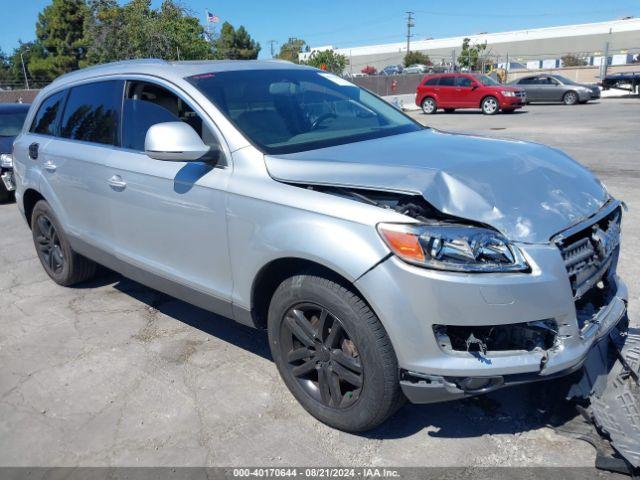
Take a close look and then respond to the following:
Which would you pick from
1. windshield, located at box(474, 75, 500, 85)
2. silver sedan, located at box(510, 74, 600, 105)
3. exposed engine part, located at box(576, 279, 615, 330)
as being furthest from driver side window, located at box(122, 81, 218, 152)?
silver sedan, located at box(510, 74, 600, 105)

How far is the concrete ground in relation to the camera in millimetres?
2775

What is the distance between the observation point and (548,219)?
8.20 feet

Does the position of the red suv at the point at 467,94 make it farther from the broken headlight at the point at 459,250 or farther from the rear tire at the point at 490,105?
the broken headlight at the point at 459,250

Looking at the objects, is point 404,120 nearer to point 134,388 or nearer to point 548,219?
point 548,219

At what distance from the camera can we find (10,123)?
9320mm

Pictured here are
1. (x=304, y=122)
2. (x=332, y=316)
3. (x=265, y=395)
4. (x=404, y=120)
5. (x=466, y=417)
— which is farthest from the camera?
(x=404, y=120)

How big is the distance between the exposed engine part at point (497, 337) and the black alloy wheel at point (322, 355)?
456 mm

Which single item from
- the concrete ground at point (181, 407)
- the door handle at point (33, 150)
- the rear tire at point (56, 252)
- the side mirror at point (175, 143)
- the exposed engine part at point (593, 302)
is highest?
the side mirror at point (175, 143)

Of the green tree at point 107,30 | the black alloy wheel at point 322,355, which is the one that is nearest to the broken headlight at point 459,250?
the black alloy wheel at point 322,355

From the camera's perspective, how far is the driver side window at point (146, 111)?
11.6 feet

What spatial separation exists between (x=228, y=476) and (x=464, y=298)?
1410mm

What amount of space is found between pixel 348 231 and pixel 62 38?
57450 millimetres

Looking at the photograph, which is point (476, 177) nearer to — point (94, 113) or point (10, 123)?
point (94, 113)

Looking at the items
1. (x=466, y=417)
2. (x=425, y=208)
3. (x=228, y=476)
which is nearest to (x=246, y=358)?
(x=228, y=476)
